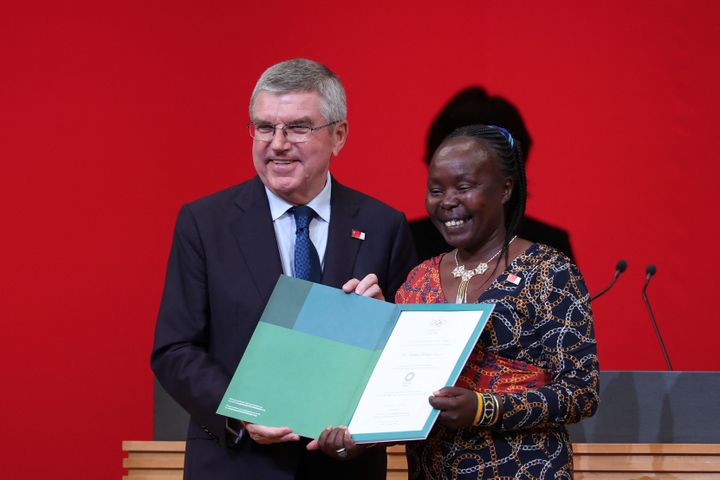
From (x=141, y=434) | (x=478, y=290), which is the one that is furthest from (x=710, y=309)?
(x=478, y=290)

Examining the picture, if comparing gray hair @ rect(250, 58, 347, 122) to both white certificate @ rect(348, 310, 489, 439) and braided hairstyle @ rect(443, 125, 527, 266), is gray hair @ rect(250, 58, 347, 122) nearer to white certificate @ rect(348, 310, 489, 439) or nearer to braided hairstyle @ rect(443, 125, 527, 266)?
braided hairstyle @ rect(443, 125, 527, 266)

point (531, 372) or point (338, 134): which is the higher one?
point (338, 134)

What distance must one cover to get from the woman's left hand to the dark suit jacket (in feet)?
1.44

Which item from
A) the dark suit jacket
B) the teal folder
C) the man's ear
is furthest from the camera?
the man's ear

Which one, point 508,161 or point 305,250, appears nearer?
point 508,161

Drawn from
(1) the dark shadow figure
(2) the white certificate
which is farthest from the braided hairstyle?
(1) the dark shadow figure

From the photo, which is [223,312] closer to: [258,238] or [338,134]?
[258,238]

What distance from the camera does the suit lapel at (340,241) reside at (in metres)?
2.04

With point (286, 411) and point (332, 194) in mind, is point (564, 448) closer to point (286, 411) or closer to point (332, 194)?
point (286, 411)

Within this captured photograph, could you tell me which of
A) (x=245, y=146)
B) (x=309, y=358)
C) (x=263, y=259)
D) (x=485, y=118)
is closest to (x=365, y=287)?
(x=309, y=358)

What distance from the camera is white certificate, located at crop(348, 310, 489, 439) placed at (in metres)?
1.65

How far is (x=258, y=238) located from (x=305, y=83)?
36cm

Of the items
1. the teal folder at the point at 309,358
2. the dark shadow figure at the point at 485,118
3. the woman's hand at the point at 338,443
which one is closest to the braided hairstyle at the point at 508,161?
the teal folder at the point at 309,358

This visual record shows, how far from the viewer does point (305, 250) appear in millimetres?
2043
